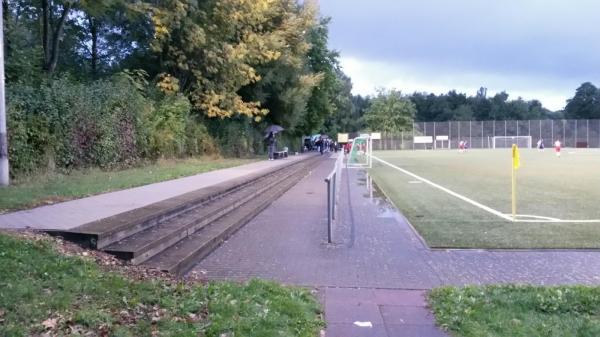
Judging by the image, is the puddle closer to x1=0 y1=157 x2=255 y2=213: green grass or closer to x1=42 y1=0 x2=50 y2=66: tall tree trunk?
x1=0 y1=157 x2=255 y2=213: green grass

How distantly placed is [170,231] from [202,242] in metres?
0.50

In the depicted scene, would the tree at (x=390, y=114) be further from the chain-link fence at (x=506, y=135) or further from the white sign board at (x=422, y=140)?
the white sign board at (x=422, y=140)

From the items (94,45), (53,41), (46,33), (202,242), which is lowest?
(202,242)

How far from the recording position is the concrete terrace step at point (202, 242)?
6801 mm

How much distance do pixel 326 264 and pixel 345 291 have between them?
52.0 inches

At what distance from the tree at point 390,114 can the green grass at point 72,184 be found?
82.5 meters

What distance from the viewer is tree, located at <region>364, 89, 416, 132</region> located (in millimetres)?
99562

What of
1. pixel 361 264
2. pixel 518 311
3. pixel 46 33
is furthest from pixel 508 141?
pixel 518 311

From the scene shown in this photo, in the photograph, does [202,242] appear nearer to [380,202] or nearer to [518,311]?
[518,311]

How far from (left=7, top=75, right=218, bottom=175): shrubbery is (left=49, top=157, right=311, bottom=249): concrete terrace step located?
187 inches

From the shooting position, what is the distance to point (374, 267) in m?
7.46

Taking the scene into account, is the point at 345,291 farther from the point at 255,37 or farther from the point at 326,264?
the point at 255,37

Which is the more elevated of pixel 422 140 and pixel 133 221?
pixel 422 140

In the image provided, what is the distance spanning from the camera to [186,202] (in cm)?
1051
